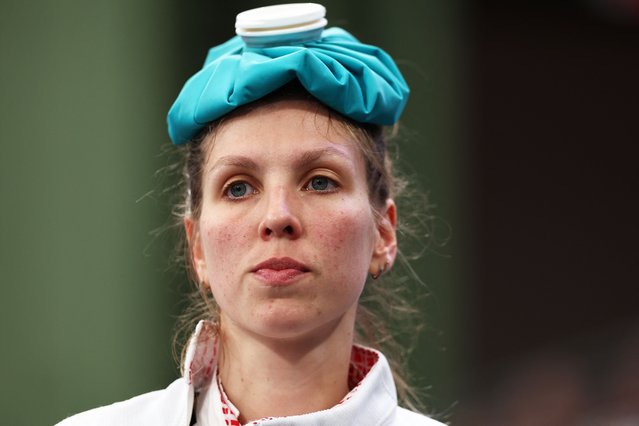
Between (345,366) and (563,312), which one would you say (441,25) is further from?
(345,366)

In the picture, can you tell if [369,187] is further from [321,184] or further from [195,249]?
[195,249]

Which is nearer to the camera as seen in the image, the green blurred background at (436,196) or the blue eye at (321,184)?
the blue eye at (321,184)

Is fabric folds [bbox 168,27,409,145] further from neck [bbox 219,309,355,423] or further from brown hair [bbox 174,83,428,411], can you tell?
neck [bbox 219,309,355,423]

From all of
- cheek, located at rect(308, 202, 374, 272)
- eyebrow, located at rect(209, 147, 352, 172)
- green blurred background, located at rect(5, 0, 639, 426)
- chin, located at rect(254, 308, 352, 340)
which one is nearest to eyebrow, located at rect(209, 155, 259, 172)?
eyebrow, located at rect(209, 147, 352, 172)

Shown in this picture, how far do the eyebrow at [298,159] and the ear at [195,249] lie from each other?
0.18m

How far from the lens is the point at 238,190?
2.01m

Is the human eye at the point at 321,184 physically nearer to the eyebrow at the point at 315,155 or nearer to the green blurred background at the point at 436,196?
the eyebrow at the point at 315,155

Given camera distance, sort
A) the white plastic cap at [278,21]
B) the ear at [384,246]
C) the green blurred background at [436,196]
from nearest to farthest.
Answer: the white plastic cap at [278,21] → the ear at [384,246] → the green blurred background at [436,196]

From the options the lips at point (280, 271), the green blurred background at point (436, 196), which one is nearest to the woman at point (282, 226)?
the lips at point (280, 271)

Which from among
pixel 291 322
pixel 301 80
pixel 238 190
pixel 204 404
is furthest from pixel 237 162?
pixel 204 404

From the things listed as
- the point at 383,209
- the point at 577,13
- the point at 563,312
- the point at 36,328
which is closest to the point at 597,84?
the point at 577,13

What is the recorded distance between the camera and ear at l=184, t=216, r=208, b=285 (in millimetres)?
2121

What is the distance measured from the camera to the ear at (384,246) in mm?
2137

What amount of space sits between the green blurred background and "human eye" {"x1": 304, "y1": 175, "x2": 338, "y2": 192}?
1.91ft
